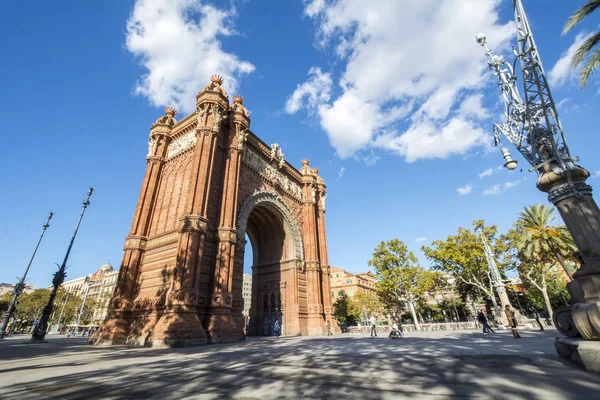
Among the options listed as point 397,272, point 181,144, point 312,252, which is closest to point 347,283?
point 397,272

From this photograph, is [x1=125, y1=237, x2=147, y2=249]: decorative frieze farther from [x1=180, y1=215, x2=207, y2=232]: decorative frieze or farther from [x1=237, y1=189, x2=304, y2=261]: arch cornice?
[x1=237, y1=189, x2=304, y2=261]: arch cornice

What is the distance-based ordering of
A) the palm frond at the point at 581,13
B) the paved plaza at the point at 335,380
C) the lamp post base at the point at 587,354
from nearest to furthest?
the paved plaza at the point at 335,380 → the lamp post base at the point at 587,354 → the palm frond at the point at 581,13

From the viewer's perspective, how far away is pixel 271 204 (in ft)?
80.7

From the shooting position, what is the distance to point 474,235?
33.2 meters

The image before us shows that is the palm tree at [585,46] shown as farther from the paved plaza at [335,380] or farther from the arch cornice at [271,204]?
the arch cornice at [271,204]

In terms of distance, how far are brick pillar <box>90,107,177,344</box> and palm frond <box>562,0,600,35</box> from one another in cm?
2513

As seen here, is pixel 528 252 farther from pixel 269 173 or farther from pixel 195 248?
pixel 195 248

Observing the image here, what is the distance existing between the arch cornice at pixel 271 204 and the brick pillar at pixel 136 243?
7.07 metres

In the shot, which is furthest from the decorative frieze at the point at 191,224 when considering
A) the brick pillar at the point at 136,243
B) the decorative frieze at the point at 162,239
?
the brick pillar at the point at 136,243

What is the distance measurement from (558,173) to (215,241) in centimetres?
1672

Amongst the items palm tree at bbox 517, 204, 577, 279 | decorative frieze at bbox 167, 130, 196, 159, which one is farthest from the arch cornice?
palm tree at bbox 517, 204, 577, 279

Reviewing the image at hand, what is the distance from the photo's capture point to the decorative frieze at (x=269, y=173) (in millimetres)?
23578

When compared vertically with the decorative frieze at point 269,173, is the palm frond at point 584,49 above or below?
below

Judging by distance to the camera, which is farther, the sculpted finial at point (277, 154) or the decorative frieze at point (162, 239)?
the sculpted finial at point (277, 154)
